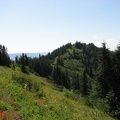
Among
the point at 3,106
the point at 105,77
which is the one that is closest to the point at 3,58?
the point at 105,77

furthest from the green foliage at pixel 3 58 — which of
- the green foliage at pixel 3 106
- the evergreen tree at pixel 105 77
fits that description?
the green foliage at pixel 3 106

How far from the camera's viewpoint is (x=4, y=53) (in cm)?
11544

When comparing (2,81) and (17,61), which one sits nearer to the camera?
(2,81)

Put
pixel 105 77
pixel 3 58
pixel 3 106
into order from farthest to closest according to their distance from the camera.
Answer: pixel 3 58
pixel 105 77
pixel 3 106

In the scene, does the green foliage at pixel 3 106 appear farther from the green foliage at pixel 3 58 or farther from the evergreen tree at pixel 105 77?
the green foliage at pixel 3 58

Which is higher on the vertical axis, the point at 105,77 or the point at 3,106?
the point at 3,106

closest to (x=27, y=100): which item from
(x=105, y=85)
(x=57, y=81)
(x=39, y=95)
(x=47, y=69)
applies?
(x=39, y=95)

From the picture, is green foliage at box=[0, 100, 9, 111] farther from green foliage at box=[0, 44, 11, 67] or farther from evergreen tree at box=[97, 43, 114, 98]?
green foliage at box=[0, 44, 11, 67]

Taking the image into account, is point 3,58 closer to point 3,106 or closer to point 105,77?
point 105,77

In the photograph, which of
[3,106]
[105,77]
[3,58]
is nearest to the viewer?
[3,106]

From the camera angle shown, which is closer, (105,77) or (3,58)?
(105,77)

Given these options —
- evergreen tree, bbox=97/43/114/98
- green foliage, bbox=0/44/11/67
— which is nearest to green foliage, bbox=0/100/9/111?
evergreen tree, bbox=97/43/114/98

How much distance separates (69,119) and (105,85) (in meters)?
22.9

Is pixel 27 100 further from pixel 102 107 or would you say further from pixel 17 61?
pixel 17 61
